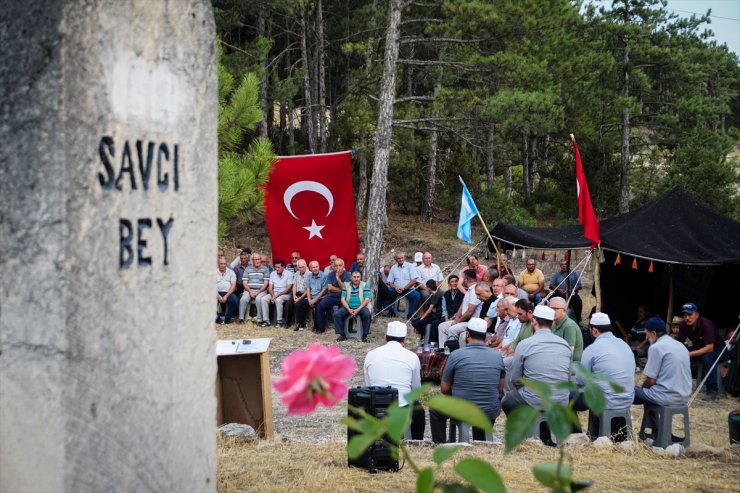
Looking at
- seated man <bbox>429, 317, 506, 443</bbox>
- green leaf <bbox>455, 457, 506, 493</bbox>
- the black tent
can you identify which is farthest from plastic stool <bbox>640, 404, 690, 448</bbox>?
green leaf <bbox>455, 457, 506, 493</bbox>

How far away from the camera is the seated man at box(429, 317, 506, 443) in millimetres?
7232

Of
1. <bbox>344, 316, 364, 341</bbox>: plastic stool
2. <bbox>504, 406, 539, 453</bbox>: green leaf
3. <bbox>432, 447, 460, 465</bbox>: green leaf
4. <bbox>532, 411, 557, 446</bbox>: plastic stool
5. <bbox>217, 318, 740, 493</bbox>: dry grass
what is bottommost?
<bbox>344, 316, 364, 341</bbox>: plastic stool

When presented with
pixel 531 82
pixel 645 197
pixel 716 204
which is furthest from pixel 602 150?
pixel 531 82

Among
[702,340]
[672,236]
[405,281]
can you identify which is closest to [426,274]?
[405,281]

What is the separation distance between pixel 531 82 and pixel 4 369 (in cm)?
1482

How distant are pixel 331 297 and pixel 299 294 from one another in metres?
0.82

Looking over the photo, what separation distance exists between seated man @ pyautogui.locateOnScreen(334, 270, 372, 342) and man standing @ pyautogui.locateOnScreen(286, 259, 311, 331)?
2.91 feet

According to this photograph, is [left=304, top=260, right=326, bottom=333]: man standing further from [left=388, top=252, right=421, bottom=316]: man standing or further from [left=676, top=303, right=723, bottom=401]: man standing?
[left=676, top=303, right=723, bottom=401]: man standing

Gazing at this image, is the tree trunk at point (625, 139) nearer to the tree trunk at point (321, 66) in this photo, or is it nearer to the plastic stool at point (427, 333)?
the tree trunk at point (321, 66)

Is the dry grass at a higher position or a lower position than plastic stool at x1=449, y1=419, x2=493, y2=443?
higher

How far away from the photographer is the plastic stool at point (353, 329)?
14293 mm

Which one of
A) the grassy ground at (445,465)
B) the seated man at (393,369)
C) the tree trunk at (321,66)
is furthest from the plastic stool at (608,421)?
the tree trunk at (321,66)

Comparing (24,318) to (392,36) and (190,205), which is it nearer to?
(190,205)

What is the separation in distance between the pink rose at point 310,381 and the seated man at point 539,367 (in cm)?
481
